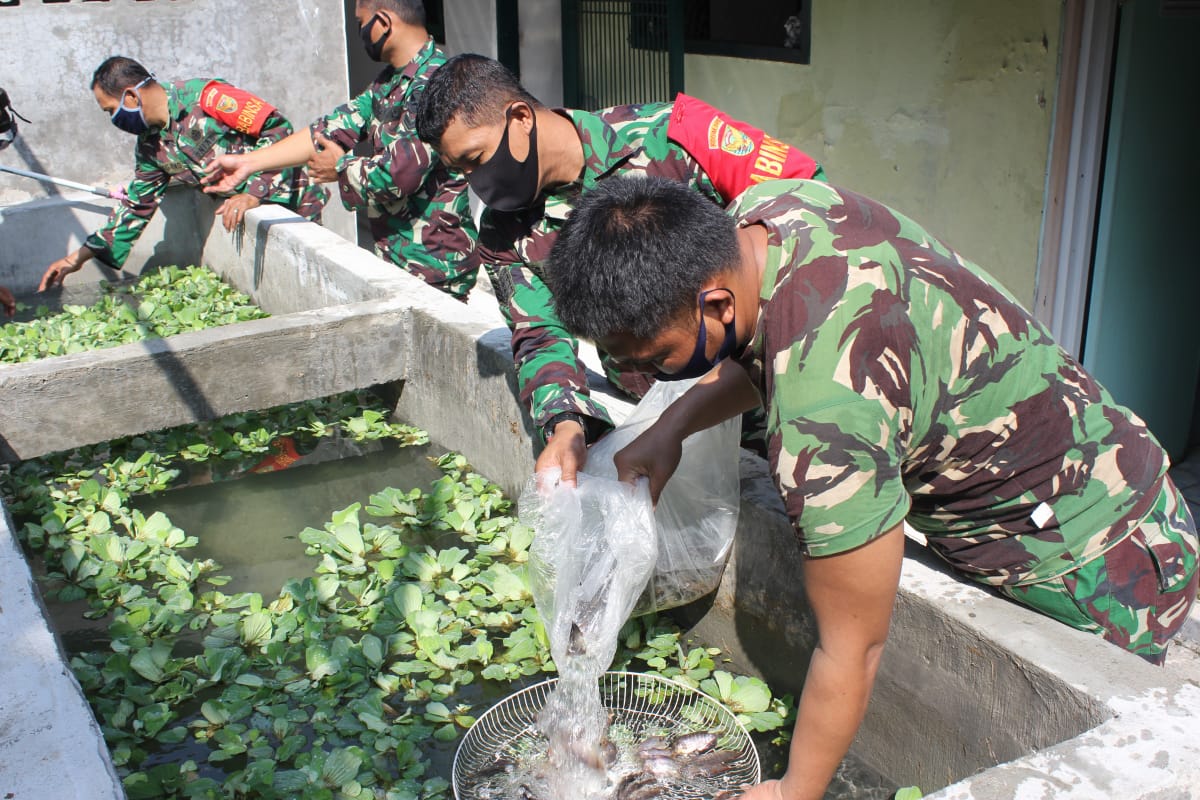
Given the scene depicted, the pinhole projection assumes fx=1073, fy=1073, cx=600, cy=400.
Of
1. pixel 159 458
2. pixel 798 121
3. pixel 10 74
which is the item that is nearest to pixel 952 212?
pixel 798 121

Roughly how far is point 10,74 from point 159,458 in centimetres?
409

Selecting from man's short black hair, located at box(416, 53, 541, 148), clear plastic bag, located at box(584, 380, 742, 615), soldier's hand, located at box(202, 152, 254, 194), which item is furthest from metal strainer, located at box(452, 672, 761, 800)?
soldier's hand, located at box(202, 152, 254, 194)

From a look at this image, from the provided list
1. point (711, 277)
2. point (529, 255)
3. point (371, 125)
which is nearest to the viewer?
point (711, 277)

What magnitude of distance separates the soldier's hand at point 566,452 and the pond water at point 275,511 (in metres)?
0.79

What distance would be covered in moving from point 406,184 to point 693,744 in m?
2.95

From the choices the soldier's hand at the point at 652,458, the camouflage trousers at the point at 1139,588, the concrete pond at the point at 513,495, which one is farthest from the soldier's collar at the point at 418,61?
the camouflage trousers at the point at 1139,588

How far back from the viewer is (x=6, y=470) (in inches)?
183

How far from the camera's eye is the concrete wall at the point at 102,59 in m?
7.36

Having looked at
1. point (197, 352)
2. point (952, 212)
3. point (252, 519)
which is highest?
point (952, 212)

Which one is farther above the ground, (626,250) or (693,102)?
(693,102)

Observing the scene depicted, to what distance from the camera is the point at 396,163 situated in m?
4.62

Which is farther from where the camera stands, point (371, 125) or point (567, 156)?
point (371, 125)

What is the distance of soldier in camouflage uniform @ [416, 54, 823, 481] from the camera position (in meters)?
2.66

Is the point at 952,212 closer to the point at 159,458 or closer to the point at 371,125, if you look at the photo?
the point at 371,125
